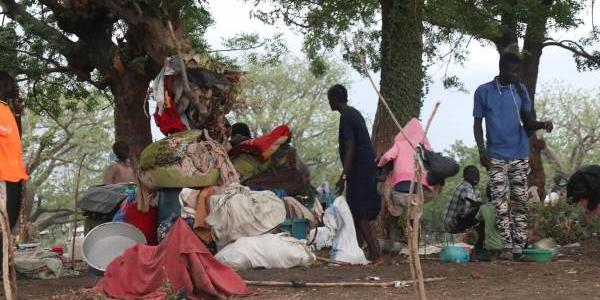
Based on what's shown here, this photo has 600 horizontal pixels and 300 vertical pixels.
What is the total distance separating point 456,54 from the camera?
47.5 feet

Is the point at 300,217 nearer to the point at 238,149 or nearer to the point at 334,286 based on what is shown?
the point at 238,149

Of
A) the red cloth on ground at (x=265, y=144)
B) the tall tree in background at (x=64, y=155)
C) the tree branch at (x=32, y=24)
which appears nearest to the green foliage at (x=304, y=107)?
the tall tree in background at (x=64, y=155)

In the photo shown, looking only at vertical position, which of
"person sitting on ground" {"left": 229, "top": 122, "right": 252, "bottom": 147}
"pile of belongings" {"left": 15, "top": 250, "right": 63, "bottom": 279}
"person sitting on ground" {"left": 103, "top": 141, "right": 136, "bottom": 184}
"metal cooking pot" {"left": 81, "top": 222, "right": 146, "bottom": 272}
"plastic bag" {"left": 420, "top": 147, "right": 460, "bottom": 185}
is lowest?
"pile of belongings" {"left": 15, "top": 250, "right": 63, "bottom": 279}

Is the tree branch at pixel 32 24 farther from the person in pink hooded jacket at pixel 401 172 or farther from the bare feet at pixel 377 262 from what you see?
the bare feet at pixel 377 262

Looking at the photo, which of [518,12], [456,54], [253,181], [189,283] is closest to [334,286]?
[189,283]

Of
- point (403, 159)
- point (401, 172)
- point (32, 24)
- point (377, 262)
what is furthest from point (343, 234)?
point (32, 24)

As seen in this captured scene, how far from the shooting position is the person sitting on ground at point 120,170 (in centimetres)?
1066

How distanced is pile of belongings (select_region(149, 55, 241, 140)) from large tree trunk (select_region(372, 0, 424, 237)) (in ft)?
8.21

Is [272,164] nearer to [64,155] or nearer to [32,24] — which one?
[32,24]

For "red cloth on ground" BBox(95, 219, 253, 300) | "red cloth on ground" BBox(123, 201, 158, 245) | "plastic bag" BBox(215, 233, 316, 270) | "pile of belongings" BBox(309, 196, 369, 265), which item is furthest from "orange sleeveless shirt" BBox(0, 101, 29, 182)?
"pile of belongings" BBox(309, 196, 369, 265)

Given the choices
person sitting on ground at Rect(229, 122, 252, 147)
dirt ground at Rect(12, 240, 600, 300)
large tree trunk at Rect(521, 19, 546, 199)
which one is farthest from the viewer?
large tree trunk at Rect(521, 19, 546, 199)

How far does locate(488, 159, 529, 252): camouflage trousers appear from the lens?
8.25m

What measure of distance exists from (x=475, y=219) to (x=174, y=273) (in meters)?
3.86

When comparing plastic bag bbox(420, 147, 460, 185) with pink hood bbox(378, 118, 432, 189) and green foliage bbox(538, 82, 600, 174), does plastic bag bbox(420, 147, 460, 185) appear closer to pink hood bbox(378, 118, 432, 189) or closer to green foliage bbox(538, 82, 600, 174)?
pink hood bbox(378, 118, 432, 189)
